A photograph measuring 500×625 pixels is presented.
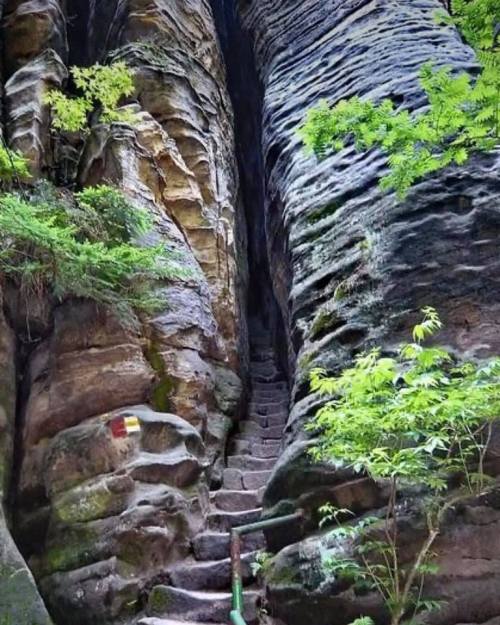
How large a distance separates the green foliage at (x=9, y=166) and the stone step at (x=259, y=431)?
3.98 metres

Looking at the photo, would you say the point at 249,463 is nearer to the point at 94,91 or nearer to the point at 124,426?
the point at 124,426

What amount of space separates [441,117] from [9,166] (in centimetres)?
395

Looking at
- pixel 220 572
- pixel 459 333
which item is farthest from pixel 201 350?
pixel 459 333

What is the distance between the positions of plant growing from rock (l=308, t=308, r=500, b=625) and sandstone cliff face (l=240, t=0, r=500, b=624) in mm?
232

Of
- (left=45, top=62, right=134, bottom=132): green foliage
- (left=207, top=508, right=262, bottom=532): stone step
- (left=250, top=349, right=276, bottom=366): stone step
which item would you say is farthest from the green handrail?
(left=250, top=349, right=276, bottom=366): stone step

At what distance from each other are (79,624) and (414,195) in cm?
441

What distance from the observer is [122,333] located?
19.3 feet

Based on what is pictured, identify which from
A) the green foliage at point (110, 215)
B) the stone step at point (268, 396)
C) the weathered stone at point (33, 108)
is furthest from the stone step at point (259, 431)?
the weathered stone at point (33, 108)

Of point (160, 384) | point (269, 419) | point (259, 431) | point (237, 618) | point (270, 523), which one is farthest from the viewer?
point (269, 419)

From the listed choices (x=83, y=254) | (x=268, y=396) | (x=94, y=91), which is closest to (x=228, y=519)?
(x=83, y=254)

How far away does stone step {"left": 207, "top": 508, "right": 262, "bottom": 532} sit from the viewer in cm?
516

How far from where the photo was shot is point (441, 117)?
397 centimetres

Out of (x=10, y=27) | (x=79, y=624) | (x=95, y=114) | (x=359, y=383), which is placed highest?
(x=10, y=27)

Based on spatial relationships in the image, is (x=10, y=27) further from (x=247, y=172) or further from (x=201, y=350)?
(x=201, y=350)
